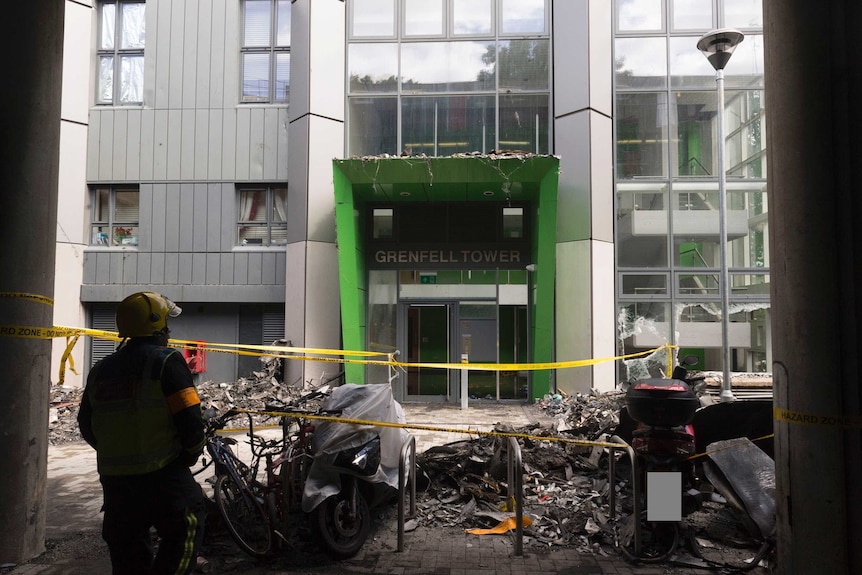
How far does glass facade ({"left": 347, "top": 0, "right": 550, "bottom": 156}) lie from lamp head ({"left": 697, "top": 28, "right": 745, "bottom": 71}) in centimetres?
408

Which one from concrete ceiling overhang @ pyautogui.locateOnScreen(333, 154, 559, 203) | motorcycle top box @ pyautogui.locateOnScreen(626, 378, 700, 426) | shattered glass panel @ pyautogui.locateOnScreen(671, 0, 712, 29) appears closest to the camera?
motorcycle top box @ pyautogui.locateOnScreen(626, 378, 700, 426)

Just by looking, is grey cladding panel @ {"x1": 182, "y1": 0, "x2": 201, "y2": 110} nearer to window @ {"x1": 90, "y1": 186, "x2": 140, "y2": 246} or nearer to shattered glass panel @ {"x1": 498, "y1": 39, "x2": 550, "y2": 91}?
window @ {"x1": 90, "y1": 186, "x2": 140, "y2": 246}

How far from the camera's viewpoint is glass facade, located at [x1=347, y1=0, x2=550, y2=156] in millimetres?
12961

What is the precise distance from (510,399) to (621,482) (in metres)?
7.50

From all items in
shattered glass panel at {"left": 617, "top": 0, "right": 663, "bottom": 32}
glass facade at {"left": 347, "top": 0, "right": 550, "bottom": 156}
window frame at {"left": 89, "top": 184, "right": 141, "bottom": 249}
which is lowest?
window frame at {"left": 89, "top": 184, "right": 141, "bottom": 249}

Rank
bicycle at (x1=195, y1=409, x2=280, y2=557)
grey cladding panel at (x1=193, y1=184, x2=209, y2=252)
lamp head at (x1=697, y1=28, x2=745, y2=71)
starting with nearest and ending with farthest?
bicycle at (x1=195, y1=409, x2=280, y2=557)
lamp head at (x1=697, y1=28, x2=745, y2=71)
grey cladding panel at (x1=193, y1=184, x2=209, y2=252)

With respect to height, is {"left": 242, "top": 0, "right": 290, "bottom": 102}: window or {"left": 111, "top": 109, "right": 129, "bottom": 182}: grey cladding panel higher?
{"left": 242, "top": 0, "right": 290, "bottom": 102}: window

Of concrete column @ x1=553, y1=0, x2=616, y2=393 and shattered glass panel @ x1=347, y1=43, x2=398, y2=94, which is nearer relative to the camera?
concrete column @ x1=553, y1=0, x2=616, y2=393

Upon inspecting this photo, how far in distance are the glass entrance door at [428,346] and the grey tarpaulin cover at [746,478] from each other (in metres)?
8.49

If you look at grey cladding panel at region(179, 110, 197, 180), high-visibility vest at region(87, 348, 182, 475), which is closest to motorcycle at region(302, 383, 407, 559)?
high-visibility vest at region(87, 348, 182, 475)

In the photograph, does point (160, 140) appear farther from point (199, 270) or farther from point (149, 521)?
point (149, 521)

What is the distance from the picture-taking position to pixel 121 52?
45.8ft

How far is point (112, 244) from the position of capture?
13.7 meters

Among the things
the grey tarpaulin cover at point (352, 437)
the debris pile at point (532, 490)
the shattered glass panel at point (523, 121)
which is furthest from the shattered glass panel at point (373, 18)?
the grey tarpaulin cover at point (352, 437)
